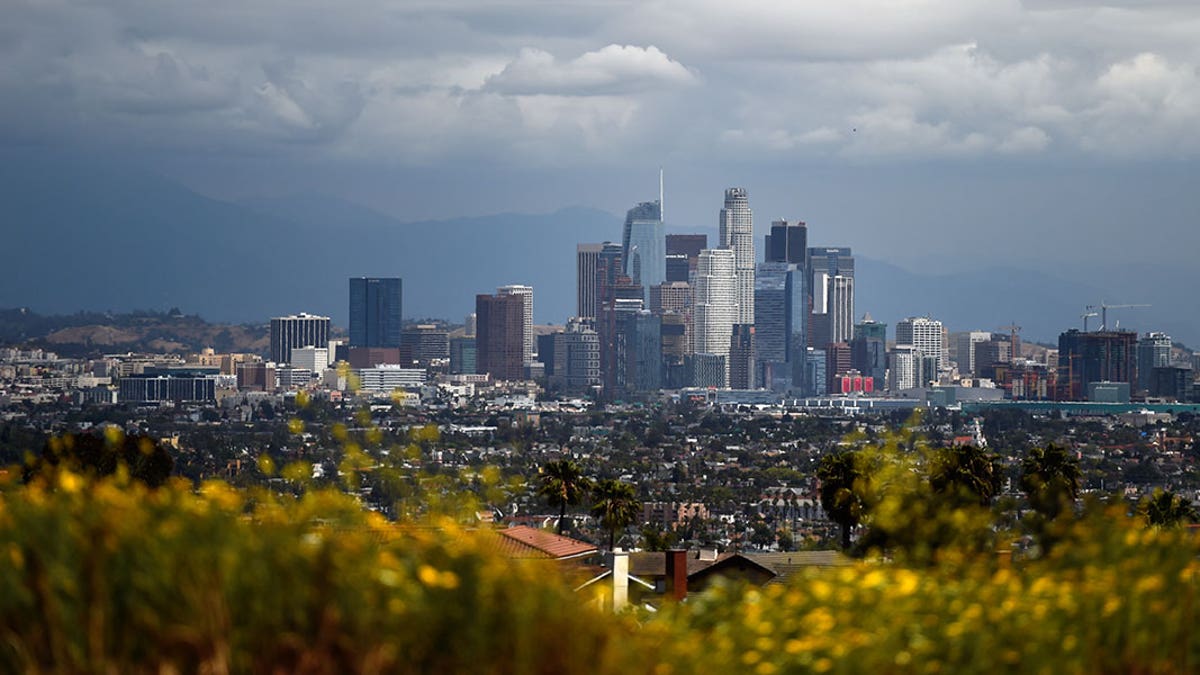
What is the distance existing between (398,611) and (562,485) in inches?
1436

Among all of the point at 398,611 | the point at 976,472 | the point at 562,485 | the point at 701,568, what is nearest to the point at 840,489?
the point at 976,472

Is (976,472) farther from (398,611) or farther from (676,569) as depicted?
(398,611)

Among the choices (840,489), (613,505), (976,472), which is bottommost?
(613,505)

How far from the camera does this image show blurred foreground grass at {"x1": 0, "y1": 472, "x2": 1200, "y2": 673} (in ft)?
16.1

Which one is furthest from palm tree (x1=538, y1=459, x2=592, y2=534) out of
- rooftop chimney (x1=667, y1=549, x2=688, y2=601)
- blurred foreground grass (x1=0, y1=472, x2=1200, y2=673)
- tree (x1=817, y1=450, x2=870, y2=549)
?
blurred foreground grass (x1=0, y1=472, x2=1200, y2=673)

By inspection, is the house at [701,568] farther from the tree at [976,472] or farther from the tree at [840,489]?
the tree at [840,489]

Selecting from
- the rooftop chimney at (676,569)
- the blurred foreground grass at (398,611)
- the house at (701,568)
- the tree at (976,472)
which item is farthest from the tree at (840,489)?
the blurred foreground grass at (398,611)

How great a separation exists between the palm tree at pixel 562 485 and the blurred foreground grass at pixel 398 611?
3383cm

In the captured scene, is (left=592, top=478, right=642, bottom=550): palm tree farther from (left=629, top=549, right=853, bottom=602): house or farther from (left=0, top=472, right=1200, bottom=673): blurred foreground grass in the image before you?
(left=0, top=472, right=1200, bottom=673): blurred foreground grass

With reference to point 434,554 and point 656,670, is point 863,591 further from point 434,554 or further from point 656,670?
point 434,554

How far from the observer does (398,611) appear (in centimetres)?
493

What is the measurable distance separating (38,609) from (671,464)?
10698cm

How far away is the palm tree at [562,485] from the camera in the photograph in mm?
40938

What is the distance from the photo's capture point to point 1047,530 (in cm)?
684
